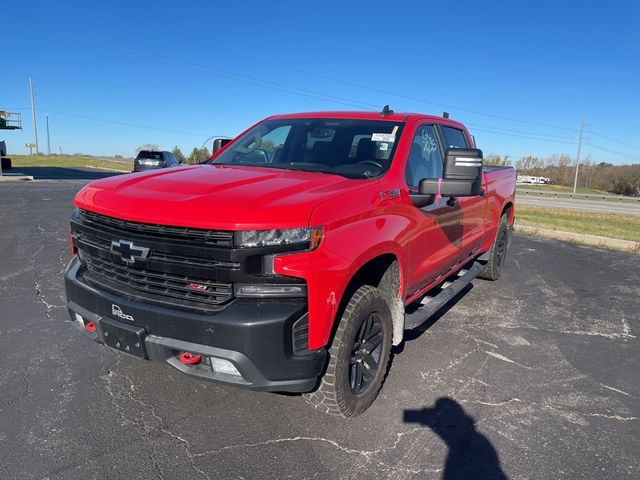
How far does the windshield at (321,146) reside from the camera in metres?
3.53

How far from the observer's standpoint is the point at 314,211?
8.16ft

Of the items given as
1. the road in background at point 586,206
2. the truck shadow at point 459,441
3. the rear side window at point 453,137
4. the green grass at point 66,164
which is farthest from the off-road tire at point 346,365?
the green grass at point 66,164

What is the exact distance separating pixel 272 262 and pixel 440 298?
7.80ft

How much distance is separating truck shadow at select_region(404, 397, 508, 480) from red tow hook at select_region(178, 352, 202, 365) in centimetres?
140

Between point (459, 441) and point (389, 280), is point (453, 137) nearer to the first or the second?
point (389, 280)

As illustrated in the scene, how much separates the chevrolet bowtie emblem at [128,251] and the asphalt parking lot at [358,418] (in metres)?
1.05

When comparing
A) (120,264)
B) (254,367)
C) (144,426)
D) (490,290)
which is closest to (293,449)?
(254,367)

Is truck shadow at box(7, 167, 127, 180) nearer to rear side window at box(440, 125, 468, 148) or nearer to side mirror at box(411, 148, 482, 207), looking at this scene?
rear side window at box(440, 125, 468, 148)

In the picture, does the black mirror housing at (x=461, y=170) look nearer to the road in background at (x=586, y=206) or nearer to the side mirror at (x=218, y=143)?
the side mirror at (x=218, y=143)

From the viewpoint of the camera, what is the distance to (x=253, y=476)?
245cm

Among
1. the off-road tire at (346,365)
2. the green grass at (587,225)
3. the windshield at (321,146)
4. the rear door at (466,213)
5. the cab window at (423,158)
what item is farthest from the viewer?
the green grass at (587,225)

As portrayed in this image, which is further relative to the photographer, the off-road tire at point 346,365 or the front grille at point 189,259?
the off-road tire at point 346,365

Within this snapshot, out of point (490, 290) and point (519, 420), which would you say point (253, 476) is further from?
point (490, 290)

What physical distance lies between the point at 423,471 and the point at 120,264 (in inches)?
81.9
